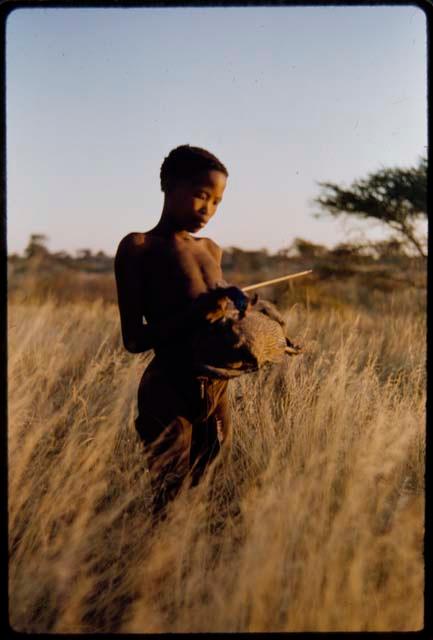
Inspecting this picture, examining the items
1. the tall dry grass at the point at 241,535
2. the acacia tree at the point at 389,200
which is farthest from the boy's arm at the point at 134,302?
the acacia tree at the point at 389,200

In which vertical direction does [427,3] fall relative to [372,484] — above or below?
above

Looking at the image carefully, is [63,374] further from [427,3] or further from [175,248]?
[427,3]

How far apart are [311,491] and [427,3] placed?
1508 mm

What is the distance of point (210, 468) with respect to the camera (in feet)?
6.86

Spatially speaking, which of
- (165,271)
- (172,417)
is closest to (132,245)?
(165,271)

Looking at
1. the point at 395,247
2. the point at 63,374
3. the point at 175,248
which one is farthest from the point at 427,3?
the point at 395,247

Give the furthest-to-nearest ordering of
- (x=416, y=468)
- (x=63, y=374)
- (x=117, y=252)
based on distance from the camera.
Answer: (x=63, y=374) → (x=416, y=468) → (x=117, y=252)

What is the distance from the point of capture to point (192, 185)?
1.97m

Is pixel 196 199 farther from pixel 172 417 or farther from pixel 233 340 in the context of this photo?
pixel 172 417

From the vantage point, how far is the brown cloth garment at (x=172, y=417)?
2.01m

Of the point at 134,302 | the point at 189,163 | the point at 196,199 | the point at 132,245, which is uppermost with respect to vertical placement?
the point at 189,163

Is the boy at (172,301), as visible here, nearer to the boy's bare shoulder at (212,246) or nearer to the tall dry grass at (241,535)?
the boy's bare shoulder at (212,246)

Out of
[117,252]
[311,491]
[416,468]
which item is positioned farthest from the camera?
[416,468]

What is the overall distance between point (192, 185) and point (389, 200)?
9.75 m
